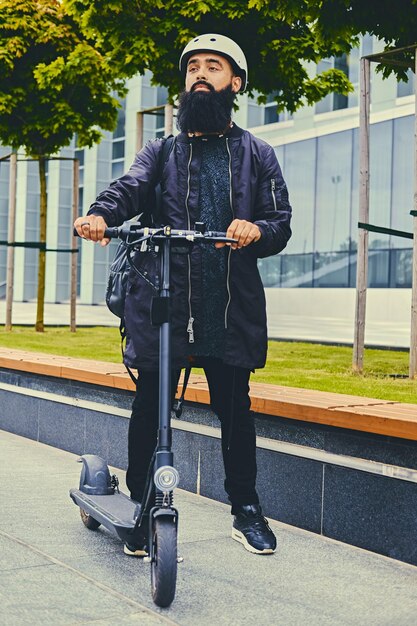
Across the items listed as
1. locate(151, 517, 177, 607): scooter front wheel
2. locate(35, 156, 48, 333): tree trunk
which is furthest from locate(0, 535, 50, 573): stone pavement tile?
locate(35, 156, 48, 333): tree trunk

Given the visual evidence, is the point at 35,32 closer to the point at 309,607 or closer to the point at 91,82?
the point at 91,82

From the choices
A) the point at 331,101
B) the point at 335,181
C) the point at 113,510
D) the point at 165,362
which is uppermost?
the point at 331,101

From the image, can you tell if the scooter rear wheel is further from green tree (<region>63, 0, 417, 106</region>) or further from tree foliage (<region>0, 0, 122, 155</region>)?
tree foliage (<region>0, 0, 122, 155</region>)

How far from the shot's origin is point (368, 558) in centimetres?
386

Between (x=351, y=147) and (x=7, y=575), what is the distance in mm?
28450

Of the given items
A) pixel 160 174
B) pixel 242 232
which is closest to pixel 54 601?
pixel 242 232

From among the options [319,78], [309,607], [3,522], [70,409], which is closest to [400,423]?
[309,607]

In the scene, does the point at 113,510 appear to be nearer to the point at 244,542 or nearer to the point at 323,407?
the point at 244,542

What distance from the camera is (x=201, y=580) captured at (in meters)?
3.55

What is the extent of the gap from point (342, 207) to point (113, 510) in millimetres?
27757

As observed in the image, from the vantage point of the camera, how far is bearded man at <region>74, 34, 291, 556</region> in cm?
373

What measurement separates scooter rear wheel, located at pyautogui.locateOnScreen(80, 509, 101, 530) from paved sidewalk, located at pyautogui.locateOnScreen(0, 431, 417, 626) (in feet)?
0.11

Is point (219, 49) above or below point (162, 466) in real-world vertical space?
above

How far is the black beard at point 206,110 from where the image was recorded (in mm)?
3729
